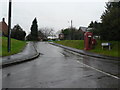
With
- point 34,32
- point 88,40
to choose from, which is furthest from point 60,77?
point 34,32

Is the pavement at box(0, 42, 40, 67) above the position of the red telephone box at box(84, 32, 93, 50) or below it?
below

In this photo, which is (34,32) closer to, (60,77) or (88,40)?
(88,40)

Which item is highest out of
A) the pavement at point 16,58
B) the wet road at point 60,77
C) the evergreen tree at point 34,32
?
the evergreen tree at point 34,32

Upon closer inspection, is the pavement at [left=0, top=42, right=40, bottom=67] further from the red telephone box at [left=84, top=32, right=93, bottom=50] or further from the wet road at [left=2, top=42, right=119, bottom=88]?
the red telephone box at [left=84, top=32, right=93, bottom=50]

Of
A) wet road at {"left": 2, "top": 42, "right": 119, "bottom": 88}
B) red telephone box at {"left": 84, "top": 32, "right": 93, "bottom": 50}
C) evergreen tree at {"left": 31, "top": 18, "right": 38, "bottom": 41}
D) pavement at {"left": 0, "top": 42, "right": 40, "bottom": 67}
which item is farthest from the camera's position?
evergreen tree at {"left": 31, "top": 18, "right": 38, "bottom": 41}

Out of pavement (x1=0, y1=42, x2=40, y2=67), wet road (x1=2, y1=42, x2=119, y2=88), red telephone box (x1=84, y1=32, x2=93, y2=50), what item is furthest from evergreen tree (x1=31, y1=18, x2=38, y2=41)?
wet road (x1=2, y1=42, x2=119, y2=88)

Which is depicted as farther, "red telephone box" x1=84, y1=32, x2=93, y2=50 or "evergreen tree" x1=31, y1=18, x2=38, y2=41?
"evergreen tree" x1=31, y1=18, x2=38, y2=41

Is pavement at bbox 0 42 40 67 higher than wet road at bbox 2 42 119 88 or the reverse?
higher

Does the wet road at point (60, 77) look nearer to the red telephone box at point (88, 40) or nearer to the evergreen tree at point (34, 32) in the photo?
the red telephone box at point (88, 40)

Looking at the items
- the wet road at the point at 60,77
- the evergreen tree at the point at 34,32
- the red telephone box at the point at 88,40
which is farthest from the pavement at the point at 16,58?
the evergreen tree at the point at 34,32

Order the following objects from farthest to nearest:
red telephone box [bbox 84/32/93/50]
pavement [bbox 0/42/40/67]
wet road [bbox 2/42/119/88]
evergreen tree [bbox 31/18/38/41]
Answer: evergreen tree [bbox 31/18/38/41]
red telephone box [bbox 84/32/93/50]
pavement [bbox 0/42/40/67]
wet road [bbox 2/42/119/88]

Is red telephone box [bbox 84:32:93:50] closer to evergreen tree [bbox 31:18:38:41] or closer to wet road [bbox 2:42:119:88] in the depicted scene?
wet road [bbox 2:42:119:88]

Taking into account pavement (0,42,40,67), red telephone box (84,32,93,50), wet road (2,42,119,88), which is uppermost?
red telephone box (84,32,93,50)

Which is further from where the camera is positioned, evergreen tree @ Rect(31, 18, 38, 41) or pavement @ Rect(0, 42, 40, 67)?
evergreen tree @ Rect(31, 18, 38, 41)
